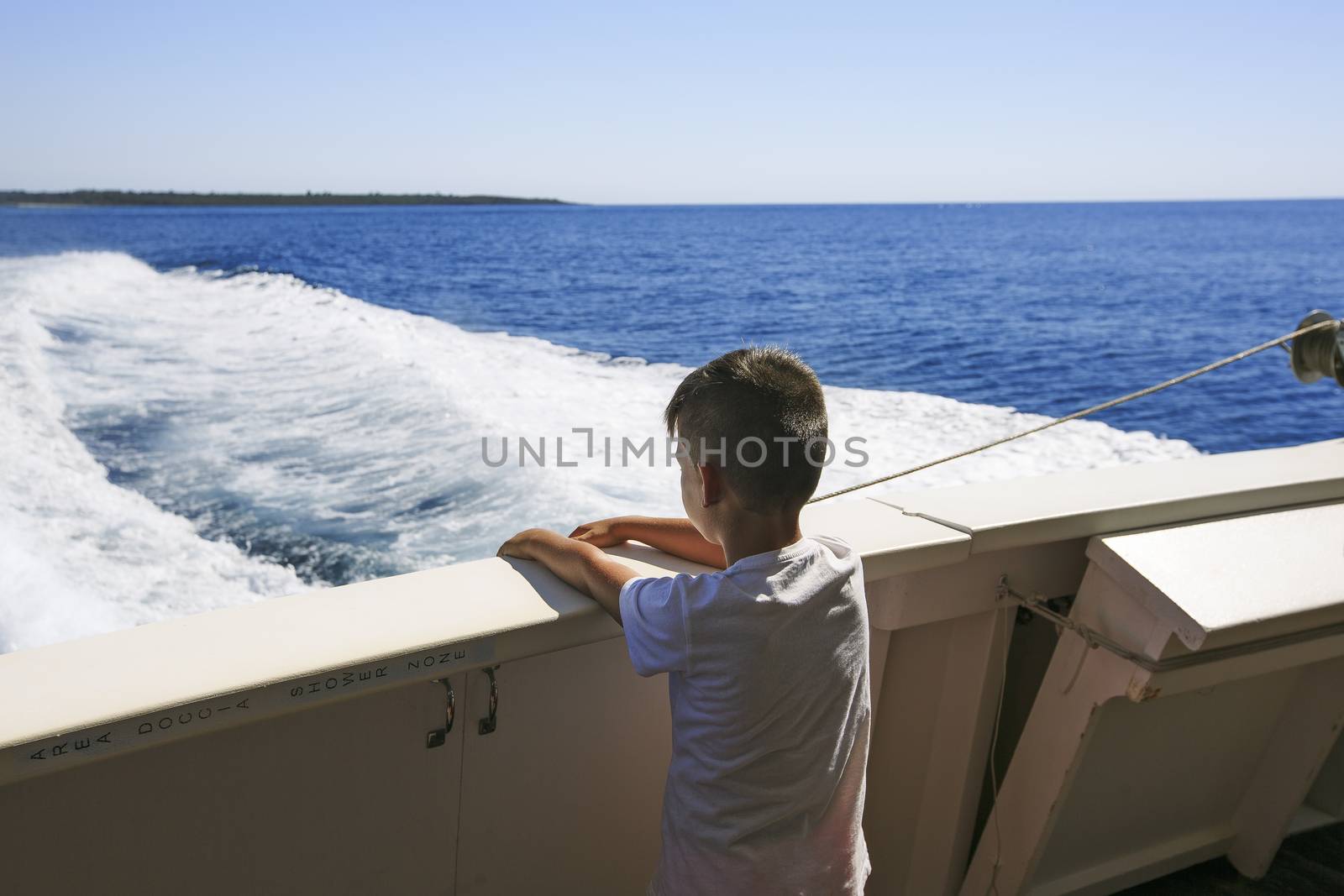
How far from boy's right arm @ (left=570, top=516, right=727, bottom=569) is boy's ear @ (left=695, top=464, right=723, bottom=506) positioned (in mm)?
303

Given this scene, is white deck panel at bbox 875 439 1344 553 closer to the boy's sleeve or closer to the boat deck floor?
the boy's sleeve

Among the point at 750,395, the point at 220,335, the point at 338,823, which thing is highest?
the point at 750,395

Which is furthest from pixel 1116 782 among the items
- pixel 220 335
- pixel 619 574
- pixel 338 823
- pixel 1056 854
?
pixel 220 335

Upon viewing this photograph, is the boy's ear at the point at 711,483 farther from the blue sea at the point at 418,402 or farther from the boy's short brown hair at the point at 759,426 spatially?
the blue sea at the point at 418,402

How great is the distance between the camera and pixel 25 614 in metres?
3.89

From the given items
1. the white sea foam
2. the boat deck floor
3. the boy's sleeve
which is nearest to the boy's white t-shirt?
the boy's sleeve

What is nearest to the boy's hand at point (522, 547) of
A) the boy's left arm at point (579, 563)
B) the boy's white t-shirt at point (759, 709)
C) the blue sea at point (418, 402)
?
the boy's left arm at point (579, 563)

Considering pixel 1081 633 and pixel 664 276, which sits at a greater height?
pixel 1081 633

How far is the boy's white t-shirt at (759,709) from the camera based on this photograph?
1053mm

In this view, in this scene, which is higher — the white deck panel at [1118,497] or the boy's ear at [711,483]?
the boy's ear at [711,483]

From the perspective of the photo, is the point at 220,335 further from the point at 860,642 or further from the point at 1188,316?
the point at 1188,316

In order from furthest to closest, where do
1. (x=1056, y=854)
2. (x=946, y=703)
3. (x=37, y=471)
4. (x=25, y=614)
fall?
(x=37, y=471), (x=25, y=614), (x=1056, y=854), (x=946, y=703)

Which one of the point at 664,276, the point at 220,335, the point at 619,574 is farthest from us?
the point at 664,276

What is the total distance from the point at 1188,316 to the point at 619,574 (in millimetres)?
28810
